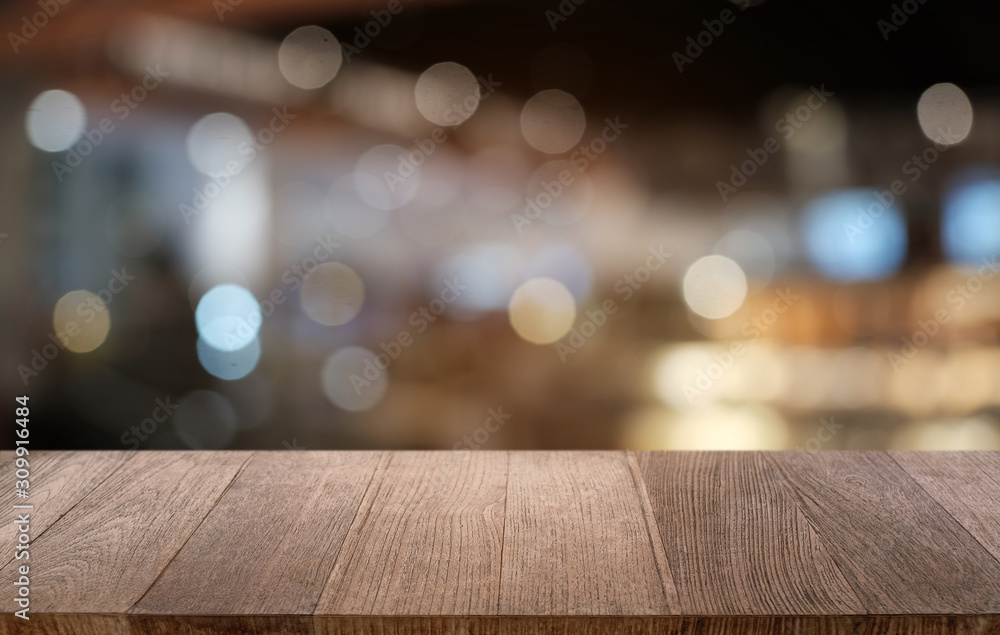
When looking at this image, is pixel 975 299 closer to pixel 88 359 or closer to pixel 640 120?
pixel 640 120

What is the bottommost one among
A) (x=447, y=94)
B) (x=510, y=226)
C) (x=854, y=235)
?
(x=854, y=235)

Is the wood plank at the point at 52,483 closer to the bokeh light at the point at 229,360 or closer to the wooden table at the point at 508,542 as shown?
the wooden table at the point at 508,542

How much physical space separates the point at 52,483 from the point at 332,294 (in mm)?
4186

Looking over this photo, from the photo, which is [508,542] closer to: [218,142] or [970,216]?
[218,142]

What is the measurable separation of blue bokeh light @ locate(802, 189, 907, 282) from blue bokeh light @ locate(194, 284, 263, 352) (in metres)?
3.26

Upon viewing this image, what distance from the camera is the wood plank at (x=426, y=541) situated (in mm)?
661

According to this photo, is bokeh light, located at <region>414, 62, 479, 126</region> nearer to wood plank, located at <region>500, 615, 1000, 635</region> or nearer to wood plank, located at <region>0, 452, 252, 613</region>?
wood plank, located at <region>0, 452, 252, 613</region>

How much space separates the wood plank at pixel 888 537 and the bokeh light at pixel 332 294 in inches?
166

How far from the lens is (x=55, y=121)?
4148 millimetres

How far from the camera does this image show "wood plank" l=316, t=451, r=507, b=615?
66 cm

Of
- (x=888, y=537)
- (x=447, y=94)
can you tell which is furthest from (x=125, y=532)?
(x=447, y=94)

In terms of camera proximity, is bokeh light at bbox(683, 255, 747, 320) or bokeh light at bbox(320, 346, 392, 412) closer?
bokeh light at bbox(683, 255, 747, 320)

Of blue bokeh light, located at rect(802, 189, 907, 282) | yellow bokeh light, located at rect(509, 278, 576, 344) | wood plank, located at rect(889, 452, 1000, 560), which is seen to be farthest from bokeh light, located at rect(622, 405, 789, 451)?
wood plank, located at rect(889, 452, 1000, 560)

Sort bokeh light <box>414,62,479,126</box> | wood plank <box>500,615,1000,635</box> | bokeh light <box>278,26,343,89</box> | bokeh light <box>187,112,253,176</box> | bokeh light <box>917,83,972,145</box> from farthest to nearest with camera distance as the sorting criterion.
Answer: bokeh light <box>414,62,479,126</box> → bokeh light <box>278,26,343,89</box> → bokeh light <box>917,83,972,145</box> → bokeh light <box>187,112,253,176</box> → wood plank <box>500,615,1000,635</box>
